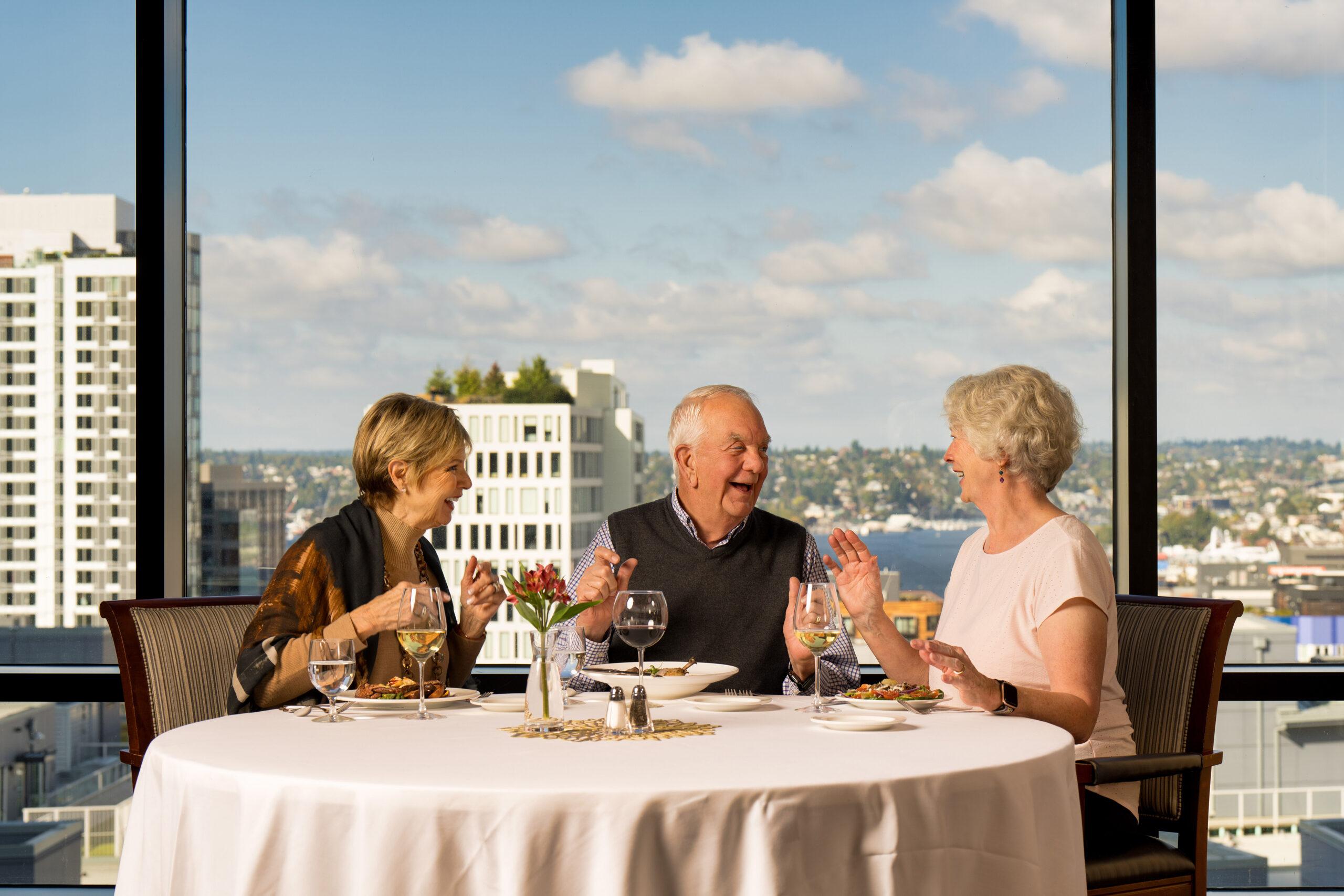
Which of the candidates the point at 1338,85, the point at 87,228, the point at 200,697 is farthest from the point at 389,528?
the point at 1338,85

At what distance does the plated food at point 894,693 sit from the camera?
218 cm

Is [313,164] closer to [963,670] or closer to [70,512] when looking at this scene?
[70,512]

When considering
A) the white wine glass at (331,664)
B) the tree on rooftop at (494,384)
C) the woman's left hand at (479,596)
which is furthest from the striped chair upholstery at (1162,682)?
the tree on rooftop at (494,384)

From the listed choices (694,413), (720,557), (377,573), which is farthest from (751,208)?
(377,573)

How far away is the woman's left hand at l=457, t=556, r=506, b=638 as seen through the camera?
8.57ft

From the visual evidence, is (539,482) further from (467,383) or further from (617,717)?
(617,717)

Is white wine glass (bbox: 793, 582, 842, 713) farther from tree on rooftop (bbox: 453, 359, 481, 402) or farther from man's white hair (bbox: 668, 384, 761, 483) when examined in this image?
tree on rooftop (bbox: 453, 359, 481, 402)

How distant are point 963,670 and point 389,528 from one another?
141 centimetres

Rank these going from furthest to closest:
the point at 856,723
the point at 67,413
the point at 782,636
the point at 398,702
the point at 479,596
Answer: the point at 67,413
the point at 782,636
the point at 479,596
the point at 398,702
the point at 856,723

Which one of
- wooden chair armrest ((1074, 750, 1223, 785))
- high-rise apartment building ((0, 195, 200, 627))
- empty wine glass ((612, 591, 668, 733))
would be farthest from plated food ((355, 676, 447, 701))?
high-rise apartment building ((0, 195, 200, 627))

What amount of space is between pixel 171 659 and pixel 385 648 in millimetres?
596

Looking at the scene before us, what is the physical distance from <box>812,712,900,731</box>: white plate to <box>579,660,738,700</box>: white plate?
398 millimetres

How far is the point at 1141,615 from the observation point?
2.87 meters

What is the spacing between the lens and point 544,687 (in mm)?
2104
